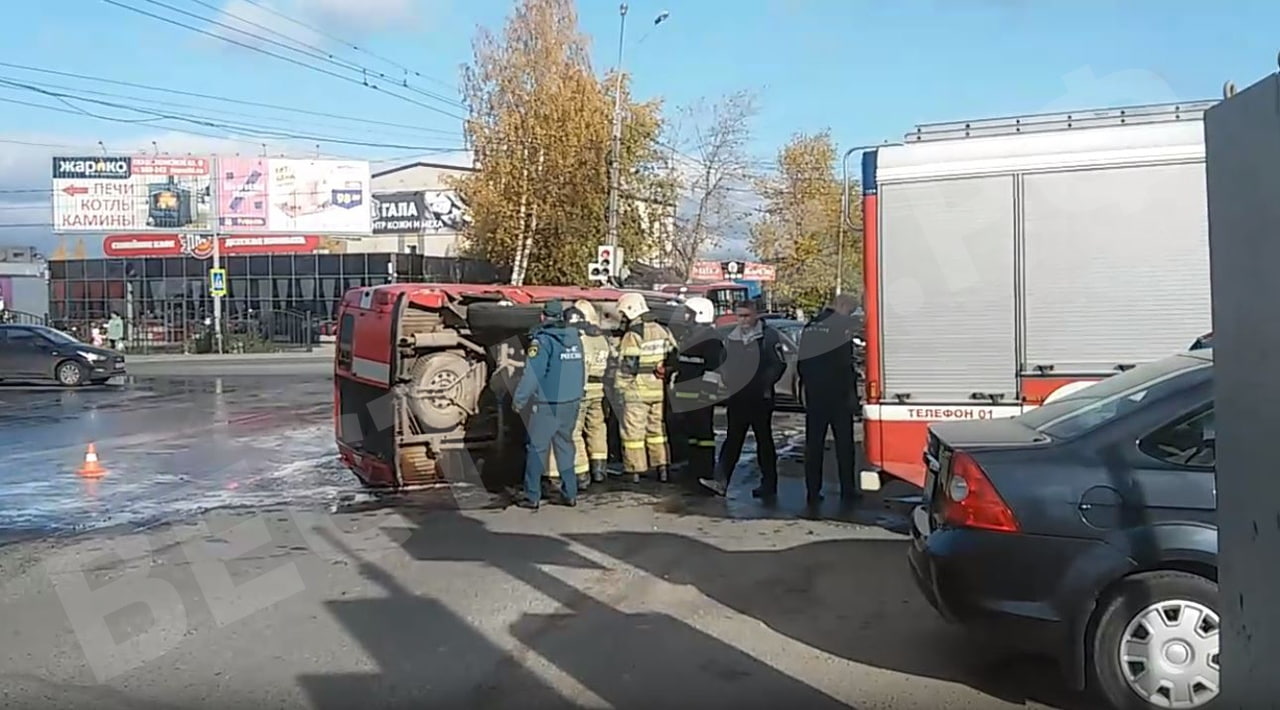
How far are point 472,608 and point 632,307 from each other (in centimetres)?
464

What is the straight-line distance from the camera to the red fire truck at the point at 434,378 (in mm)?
10812

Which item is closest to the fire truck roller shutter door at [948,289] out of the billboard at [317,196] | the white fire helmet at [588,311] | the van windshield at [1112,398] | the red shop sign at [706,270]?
the van windshield at [1112,398]

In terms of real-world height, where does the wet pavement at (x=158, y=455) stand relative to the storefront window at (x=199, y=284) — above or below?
below

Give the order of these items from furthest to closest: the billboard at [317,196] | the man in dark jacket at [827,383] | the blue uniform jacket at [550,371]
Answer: the billboard at [317,196] → the man in dark jacket at [827,383] → the blue uniform jacket at [550,371]

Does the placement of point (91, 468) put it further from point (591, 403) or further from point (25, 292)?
point (25, 292)

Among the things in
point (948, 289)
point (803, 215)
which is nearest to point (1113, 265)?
point (948, 289)

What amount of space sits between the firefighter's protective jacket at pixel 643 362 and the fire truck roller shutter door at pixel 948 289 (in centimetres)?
280

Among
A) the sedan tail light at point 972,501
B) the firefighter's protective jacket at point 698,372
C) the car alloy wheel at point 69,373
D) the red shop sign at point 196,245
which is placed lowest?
the car alloy wheel at point 69,373

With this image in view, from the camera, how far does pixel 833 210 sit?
46.2 meters

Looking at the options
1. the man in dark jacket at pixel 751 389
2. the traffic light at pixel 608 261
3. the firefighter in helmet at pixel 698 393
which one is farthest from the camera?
the traffic light at pixel 608 261

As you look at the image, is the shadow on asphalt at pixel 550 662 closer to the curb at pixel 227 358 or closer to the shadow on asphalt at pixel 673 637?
the shadow on asphalt at pixel 673 637

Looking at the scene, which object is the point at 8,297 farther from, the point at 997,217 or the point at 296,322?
the point at 997,217

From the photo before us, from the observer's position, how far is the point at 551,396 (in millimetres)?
10016

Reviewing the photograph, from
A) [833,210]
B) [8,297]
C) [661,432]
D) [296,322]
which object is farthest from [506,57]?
[8,297]
